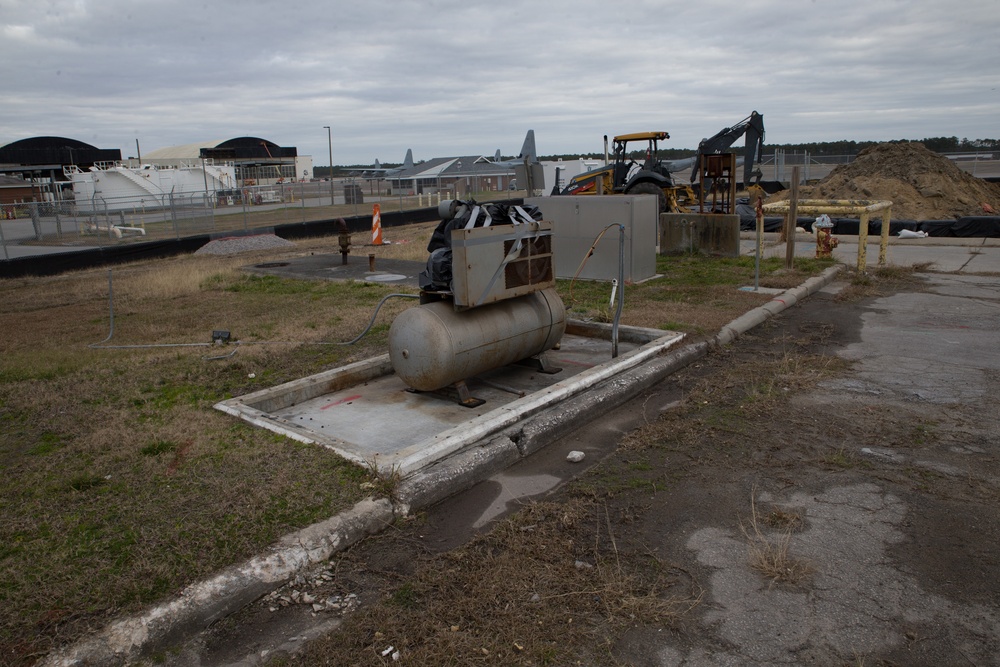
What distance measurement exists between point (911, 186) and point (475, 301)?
2175 cm

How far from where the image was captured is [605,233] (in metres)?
11.9

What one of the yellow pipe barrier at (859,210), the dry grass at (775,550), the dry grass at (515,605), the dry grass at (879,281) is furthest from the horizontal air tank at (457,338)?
the yellow pipe barrier at (859,210)

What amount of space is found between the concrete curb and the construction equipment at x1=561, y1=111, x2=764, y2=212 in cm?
1296

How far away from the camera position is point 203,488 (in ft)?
14.6

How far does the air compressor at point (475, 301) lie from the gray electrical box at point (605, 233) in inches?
191

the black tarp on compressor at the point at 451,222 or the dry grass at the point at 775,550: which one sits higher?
the black tarp on compressor at the point at 451,222

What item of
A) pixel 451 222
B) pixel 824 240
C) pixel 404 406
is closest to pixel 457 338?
pixel 404 406

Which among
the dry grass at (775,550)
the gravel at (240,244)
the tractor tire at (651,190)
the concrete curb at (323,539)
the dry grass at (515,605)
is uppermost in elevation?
the tractor tire at (651,190)

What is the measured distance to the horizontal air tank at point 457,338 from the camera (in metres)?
6.00

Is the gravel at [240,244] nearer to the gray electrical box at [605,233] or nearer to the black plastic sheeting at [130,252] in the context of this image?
the black plastic sheeting at [130,252]

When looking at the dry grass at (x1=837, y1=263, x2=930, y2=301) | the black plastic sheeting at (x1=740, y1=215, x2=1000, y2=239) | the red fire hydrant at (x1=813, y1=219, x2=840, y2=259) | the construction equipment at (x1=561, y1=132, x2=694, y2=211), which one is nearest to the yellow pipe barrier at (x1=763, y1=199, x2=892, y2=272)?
the dry grass at (x1=837, y1=263, x2=930, y2=301)

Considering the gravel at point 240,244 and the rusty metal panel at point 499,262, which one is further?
the gravel at point 240,244

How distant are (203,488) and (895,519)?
4.11 meters

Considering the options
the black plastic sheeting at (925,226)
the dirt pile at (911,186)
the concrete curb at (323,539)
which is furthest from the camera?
the dirt pile at (911,186)
